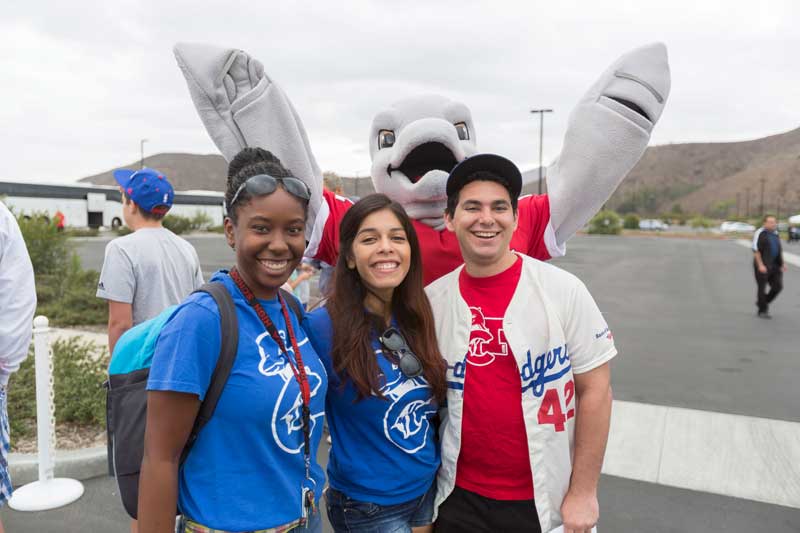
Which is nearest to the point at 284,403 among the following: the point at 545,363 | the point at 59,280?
the point at 545,363

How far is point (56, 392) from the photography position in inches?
178

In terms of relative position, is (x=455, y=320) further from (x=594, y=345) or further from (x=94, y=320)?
(x=94, y=320)

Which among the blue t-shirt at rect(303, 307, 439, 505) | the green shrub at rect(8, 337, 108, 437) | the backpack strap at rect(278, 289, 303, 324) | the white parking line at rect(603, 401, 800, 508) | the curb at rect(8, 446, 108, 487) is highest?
the backpack strap at rect(278, 289, 303, 324)

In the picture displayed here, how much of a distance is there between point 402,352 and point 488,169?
Answer: 72 cm

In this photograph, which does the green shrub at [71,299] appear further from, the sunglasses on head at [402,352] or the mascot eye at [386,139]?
the sunglasses on head at [402,352]

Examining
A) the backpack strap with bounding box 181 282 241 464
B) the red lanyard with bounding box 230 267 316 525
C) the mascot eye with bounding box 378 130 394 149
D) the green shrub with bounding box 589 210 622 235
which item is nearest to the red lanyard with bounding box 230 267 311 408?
the red lanyard with bounding box 230 267 316 525

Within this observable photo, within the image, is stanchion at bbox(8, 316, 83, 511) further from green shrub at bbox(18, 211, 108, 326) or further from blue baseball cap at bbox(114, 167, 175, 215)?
green shrub at bbox(18, 211, 108, 326)

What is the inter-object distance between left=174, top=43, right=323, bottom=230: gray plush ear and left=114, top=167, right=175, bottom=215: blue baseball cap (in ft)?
2.78

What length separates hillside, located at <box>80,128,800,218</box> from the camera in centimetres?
10594

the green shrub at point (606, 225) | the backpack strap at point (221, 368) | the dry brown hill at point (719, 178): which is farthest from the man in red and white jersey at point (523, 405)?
the dry brown hill at point (719, 178)

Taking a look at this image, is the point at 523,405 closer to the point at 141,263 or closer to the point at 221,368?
the point at 221,368

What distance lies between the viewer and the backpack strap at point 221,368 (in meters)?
1.42

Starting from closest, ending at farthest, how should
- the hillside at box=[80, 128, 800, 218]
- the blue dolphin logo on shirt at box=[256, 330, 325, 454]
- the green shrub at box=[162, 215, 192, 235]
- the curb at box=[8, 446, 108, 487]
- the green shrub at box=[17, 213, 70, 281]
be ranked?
the blue dolphin logo on shirt at box=[256, 330, 325, 454]
the curb at box=[8, 446, 108, 487]
the green shrub at box=[17, 213, 70, 281]
the green shrub at box=[162, 215, 192, 235]
the hillside at box=[80, 128, 800, 218]

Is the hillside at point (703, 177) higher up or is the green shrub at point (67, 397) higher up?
the hillside at point (703, 177)
